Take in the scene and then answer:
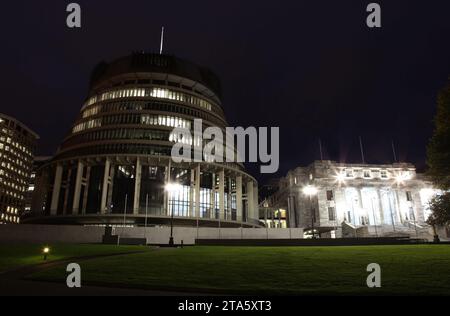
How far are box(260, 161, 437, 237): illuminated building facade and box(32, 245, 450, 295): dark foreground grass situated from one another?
63.9m

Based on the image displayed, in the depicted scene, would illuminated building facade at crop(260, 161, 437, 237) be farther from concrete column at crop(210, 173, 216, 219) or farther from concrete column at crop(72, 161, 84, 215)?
concrete column at crop(72, 161, 84, 215)

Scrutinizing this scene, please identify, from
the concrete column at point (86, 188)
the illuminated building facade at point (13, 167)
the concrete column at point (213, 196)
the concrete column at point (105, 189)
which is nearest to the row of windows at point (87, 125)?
the concrete column at point (86, 188)

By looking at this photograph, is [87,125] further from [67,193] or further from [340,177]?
[340,177]

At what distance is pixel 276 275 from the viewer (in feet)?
44.7

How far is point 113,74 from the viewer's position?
2980 inches

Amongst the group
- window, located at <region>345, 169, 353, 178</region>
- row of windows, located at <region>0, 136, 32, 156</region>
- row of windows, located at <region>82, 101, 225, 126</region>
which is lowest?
window, located at <region>345, 169, 353, 178</region>

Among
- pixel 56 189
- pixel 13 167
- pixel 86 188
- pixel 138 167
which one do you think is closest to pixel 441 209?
pixel 138 167

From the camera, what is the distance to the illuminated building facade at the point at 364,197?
262 feet

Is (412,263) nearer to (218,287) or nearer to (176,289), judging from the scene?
(218,287)

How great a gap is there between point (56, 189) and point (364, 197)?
253 feet

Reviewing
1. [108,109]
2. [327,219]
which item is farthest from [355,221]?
[108,109]

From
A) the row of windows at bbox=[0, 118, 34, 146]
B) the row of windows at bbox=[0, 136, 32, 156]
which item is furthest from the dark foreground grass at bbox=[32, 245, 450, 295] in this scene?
the row of windows at bbox=[0, 118, 34, 146]

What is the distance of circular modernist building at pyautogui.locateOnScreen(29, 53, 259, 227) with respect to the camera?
195 feet
